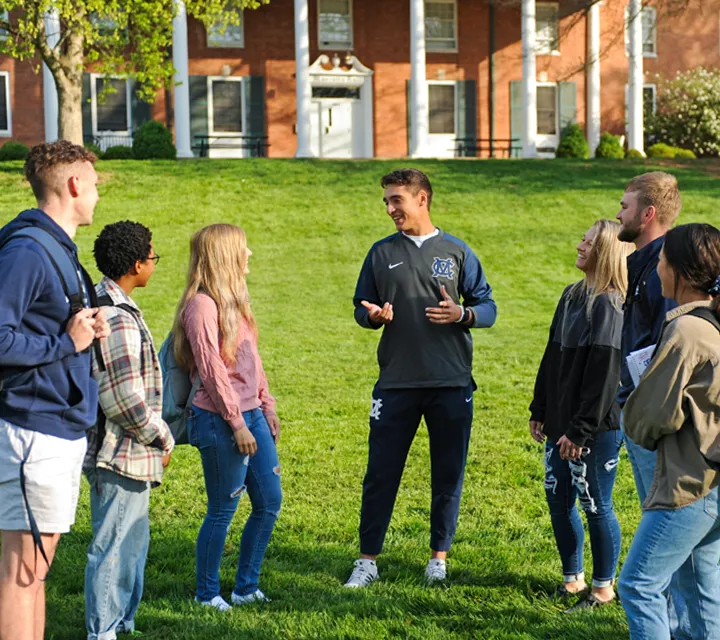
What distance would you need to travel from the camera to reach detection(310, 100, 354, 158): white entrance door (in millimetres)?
33375

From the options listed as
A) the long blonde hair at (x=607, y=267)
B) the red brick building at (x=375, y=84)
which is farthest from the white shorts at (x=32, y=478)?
the red brick building at (x=375, y=84)

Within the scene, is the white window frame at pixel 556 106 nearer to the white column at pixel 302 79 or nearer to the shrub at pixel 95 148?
the white column at pixel 302 79

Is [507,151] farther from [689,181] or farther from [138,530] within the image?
[138,530]

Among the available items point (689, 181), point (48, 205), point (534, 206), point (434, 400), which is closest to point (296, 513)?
point (434, 400)

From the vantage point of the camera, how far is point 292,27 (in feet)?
109

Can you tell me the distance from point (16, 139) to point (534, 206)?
17897 mm

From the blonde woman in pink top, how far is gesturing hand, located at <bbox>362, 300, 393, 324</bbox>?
69cm

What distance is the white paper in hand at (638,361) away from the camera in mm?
4043

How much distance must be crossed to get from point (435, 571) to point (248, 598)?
3.39 ft

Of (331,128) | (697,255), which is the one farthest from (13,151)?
(697,255)

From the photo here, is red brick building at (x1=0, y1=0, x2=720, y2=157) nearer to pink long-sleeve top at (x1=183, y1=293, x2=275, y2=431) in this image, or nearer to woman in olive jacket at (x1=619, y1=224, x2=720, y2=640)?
pink long-sleeve top at (x1=183, y1=293, x2=275, y2=431)

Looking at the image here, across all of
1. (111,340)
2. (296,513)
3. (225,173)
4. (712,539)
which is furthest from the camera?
(225,173)

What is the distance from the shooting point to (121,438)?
165 inches

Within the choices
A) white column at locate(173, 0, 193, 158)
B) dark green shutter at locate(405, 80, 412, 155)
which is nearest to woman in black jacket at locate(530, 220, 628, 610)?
white column at locate(173, 0, 193, 158)
